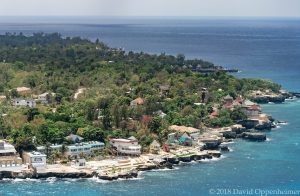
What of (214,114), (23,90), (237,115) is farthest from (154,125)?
(23,90)

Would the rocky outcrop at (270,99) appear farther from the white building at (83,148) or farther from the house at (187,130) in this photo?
the white building at (83,148)

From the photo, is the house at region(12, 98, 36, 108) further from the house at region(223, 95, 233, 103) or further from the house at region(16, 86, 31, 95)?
the house at region(223, 95, 233, 103)

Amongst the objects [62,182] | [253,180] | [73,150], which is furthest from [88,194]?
[253,180]

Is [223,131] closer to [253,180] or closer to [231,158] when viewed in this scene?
[231,158]

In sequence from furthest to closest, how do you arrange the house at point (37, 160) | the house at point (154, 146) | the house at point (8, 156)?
1. the house at point (154, 146)
2. the house at point (8, 156)
3. the house at point (37, 160)

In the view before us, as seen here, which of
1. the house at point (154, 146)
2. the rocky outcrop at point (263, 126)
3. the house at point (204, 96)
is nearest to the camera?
Answer: the house at point (154, 146)

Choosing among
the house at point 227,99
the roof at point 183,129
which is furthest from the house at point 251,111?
the roof at point 183,129

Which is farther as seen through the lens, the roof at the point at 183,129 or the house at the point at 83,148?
the roof at the point at 183,129

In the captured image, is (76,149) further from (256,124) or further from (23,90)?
(23,90)
